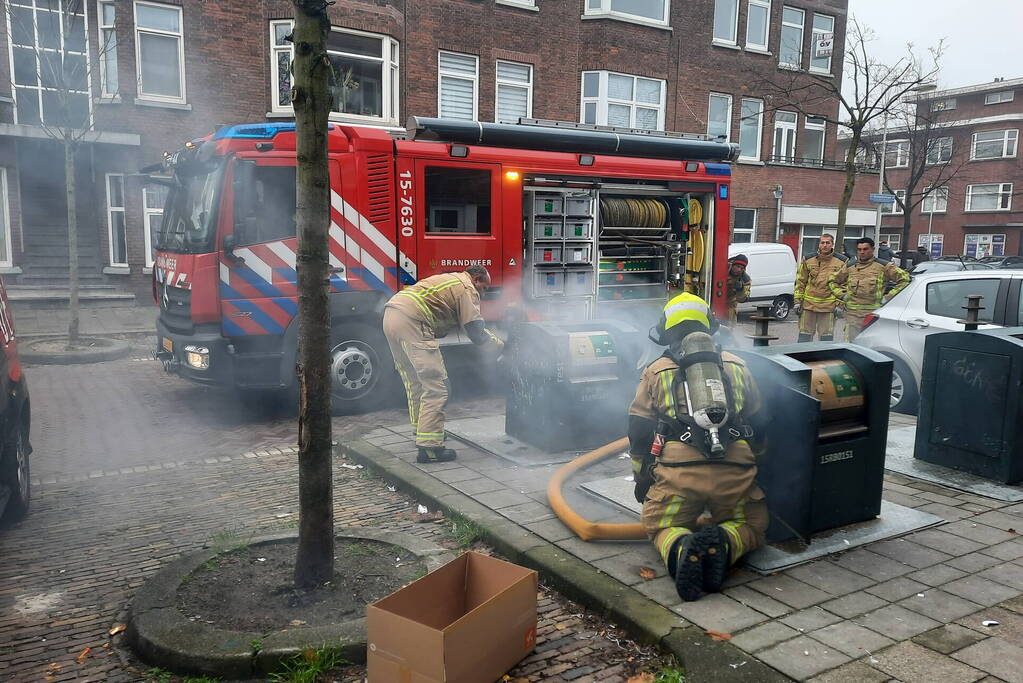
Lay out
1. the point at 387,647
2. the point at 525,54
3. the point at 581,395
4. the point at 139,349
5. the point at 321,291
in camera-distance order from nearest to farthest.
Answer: the point at 387,647
the point at 321,291
the point at 581,395
the point at 139,349
the point at 525,54

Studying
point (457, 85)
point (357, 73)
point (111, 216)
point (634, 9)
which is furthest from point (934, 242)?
point (111, 216)

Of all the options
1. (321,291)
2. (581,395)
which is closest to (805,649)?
(321,291)

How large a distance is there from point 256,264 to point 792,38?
2168cm

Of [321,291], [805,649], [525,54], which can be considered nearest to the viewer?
[805,649]

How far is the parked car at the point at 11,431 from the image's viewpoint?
457 centimetres

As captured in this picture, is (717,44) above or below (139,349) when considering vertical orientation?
above

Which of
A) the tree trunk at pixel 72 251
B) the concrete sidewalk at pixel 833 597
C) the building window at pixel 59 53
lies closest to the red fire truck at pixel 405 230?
the concrete sidewalk at pixel 833 597

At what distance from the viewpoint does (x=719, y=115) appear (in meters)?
A: 22.6

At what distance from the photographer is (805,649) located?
3244 millimetres

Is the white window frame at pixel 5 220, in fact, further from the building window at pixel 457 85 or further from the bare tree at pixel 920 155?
the bare tree at pixel 920 155

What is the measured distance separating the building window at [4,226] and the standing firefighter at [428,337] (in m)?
13.2

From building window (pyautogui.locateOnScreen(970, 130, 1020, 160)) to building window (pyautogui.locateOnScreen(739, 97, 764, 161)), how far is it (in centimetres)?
2686

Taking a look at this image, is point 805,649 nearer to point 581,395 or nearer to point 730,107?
point 581,395

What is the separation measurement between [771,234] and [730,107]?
402 centimetres
